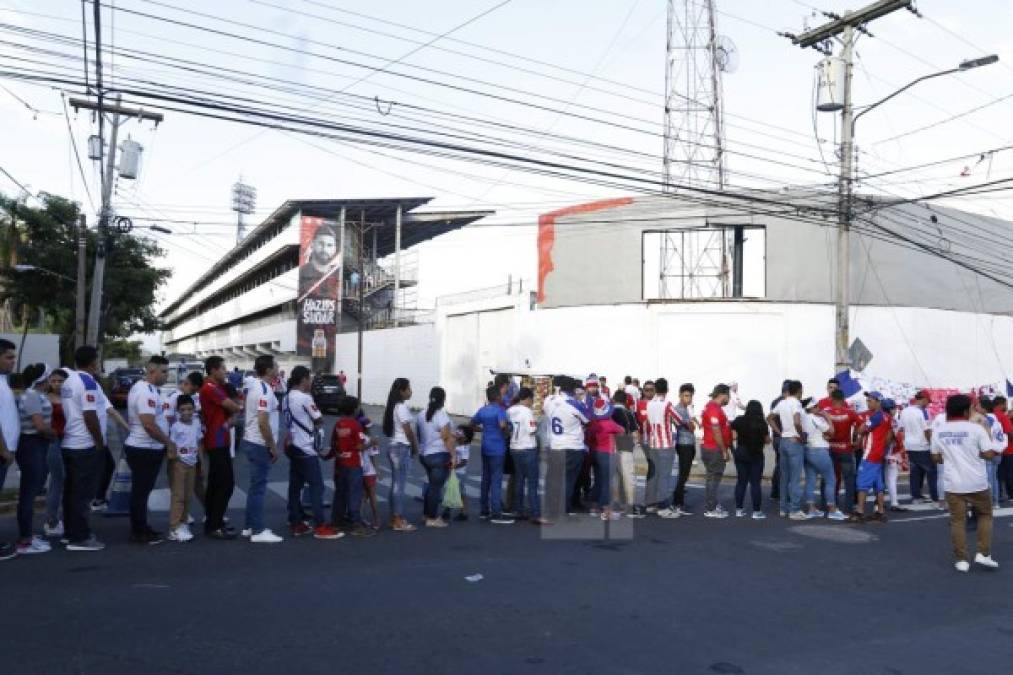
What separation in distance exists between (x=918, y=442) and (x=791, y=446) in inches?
97.5

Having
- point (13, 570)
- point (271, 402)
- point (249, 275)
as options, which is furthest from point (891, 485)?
point (249, 275)

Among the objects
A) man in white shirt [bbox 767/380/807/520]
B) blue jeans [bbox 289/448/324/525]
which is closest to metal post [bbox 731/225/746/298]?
man in white shirt [bbox 767/380/807/520]

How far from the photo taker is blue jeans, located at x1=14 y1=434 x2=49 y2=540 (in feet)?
26.4

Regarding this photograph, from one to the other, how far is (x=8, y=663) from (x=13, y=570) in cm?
277

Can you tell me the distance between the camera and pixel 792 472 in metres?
11.4

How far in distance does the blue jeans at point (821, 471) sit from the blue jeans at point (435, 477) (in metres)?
4.98

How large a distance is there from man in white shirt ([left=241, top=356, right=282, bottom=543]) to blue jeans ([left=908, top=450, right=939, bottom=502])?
30.7 feet

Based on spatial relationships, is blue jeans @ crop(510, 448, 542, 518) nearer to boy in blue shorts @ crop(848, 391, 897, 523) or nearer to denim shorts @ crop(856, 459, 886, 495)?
boy in blue shorts @ crop(848, 391, 897, 523)

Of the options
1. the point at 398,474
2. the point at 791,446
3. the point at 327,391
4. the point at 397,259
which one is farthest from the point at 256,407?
the point at 397,259

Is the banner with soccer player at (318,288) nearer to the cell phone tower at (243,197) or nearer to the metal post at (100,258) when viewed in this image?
the metal post at (100,258)

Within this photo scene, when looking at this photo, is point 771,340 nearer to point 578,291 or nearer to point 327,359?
point 578,291

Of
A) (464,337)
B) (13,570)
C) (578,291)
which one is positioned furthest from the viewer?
(464,337)

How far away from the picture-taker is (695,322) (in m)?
25.3

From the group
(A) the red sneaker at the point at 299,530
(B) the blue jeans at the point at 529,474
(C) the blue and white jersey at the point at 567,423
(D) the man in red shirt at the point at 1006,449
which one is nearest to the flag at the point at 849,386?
(D) the man in red shirt at the point at 1006,449
